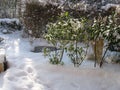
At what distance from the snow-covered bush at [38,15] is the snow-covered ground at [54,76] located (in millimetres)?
2152

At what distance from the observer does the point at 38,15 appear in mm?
7387

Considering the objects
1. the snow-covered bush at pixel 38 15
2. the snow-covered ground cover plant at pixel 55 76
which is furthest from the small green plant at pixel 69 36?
the snow-covered bush at pixel 38 15

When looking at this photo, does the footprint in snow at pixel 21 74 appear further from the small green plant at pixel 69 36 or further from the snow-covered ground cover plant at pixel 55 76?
the small green plant at pixel 69 36

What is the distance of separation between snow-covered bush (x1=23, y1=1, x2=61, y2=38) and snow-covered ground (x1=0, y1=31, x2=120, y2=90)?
2152 millimetres

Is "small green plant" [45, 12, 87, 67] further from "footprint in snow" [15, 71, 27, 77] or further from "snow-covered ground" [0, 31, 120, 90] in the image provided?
"footprint in snow" [15, 71, 27, 77]

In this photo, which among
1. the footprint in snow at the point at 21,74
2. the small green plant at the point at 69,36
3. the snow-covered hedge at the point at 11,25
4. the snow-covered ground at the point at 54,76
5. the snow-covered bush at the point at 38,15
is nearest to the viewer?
the snow-covered ground at the point at 54,76

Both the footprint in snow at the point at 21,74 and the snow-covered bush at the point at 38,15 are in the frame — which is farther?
the snow-covered bush at the point at 38,15

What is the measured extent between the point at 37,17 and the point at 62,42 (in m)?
2.67

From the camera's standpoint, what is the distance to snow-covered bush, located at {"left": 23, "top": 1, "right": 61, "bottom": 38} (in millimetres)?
7293

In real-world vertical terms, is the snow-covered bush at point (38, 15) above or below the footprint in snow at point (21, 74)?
above

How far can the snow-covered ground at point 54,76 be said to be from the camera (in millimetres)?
4430

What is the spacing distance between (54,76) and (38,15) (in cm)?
308

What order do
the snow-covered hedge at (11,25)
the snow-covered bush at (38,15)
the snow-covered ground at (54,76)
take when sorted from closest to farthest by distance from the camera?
the snow-covered ground at (54,76) < the snow-covered bush at (38,15) < the snow-covered hedge at (11,25)

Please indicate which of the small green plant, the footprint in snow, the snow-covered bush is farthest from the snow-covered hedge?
the footprint in snow
